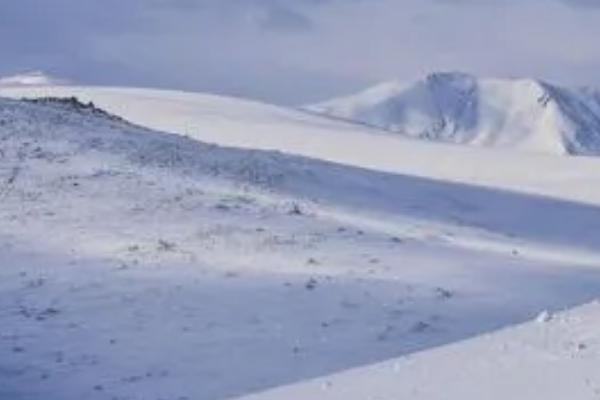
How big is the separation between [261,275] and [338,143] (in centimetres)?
5404

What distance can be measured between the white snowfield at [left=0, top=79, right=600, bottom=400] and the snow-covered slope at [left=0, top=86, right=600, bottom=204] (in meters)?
11.6

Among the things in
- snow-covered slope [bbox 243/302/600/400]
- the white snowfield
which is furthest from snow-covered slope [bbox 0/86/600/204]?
snow-covered slope [bbox 243/302/600/400]

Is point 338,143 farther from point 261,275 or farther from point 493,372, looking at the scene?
point 493,372

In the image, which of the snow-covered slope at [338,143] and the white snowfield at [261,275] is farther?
the snow-covered slope at [338,143]

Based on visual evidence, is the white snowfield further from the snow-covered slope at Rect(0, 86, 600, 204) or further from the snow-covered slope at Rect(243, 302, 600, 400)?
the snow-covered slope at Rect(0, 86, 600, 204)

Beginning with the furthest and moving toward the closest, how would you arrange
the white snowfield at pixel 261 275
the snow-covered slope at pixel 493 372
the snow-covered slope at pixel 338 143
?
the snow-covered slope at pixel 338 143
the white snowfield at pixel 261 275
the snow-covered slope at pixel 493 372

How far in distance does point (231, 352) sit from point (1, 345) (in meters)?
4.08

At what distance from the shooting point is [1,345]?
77.0ft

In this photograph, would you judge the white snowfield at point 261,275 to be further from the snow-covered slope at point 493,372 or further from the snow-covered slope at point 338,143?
the snow-covered slope at point 338,143

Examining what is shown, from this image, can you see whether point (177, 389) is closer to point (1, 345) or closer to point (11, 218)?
point (1, 345)

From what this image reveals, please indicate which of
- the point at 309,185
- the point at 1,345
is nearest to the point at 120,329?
the point at 1,345

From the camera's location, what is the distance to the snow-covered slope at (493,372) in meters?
15.2

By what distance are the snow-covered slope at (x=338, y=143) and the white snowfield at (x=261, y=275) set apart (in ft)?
38.1

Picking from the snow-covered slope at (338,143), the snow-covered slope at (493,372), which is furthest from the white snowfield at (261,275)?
the snow-covered slope at (338,143)
